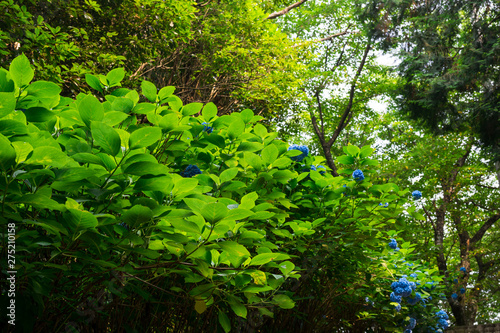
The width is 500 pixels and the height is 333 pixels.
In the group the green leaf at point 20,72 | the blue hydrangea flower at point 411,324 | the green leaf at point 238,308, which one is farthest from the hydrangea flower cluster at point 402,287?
the green leaf at point 20,72

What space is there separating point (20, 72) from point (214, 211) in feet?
2.55

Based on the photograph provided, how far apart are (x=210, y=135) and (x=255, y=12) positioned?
8376 millimetres

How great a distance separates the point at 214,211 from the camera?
1.04 m

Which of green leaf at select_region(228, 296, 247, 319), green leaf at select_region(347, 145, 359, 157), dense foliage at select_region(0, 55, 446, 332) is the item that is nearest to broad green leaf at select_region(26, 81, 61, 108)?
dense foliage at select_region(0, 55, 446, 332)

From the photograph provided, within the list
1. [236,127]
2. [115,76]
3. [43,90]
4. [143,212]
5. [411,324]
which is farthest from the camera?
[411,324]

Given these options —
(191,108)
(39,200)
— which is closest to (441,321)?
(191,108)

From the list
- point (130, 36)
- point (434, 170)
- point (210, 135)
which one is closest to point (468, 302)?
point (434, 170)

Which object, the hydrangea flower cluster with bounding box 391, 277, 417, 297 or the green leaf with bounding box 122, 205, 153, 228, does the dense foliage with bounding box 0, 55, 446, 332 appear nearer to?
the green leaf with bounding box 122, 205, 153, 228

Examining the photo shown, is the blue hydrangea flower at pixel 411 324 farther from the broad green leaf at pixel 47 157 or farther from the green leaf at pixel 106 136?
the broad green leaf at pixel 47 157

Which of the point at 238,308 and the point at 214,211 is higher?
the point at 214,211

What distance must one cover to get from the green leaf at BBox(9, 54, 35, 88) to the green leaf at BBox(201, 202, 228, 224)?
0.73m

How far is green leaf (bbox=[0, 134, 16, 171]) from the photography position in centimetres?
85

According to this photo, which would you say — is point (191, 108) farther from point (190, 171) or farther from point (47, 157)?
point (47, 157)

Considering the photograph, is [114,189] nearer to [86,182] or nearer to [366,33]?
[86,182]
